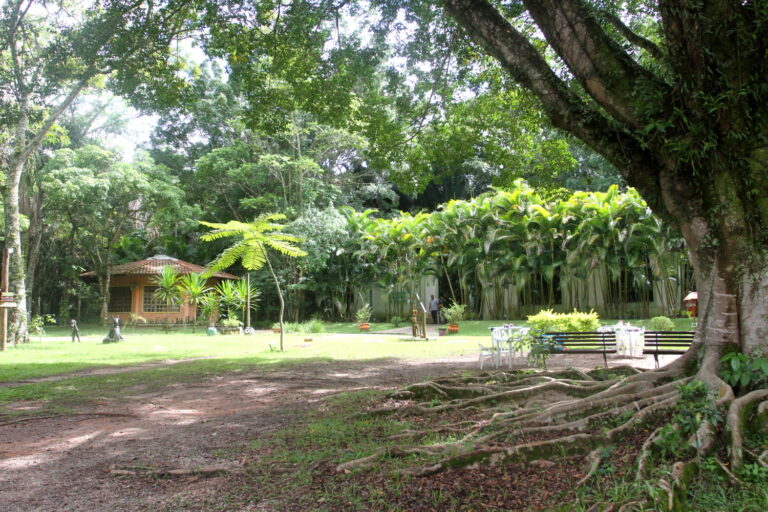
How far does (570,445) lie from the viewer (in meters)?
4.19

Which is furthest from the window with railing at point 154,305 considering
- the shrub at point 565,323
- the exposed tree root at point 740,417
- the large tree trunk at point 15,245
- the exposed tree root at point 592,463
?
the exposed tree root at point 740,417

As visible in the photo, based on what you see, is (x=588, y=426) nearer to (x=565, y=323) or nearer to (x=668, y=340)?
(x=668, y=340)

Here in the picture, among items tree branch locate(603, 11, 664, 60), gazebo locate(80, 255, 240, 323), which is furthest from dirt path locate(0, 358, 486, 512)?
gazebo locate(80, 255, 240, 323)

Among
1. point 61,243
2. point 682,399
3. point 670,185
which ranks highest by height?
point 61,243

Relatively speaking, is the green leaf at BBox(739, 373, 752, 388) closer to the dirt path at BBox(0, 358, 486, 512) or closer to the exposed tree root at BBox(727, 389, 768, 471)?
the exposed tree root at BBox(727, 389, 768, 471)

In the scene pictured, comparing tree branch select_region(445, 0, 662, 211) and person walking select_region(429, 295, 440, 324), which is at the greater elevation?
tree branch select_region(445, 0, 662, 211)

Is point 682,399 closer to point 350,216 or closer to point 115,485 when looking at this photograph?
point 115,485

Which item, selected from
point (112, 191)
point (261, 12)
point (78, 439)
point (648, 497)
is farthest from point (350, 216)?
point (648, 497)

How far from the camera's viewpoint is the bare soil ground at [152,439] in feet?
13.2

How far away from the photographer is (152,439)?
5559mm

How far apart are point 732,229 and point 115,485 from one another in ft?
17.7

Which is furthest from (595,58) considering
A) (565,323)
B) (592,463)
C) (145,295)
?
(145,295)

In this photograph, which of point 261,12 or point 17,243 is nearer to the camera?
point 261,12

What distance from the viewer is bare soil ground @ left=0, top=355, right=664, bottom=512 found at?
4023 millimetres
